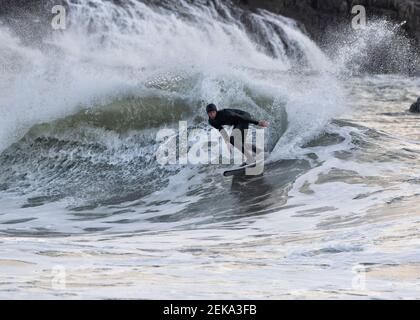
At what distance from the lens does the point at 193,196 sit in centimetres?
1134

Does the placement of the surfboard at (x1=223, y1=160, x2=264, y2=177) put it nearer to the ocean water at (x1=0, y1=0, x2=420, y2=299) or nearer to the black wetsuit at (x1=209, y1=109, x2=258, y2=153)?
the ocean water at (x1=0, y1=0, x2=420, y2=299)

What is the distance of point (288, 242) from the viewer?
25.7ft

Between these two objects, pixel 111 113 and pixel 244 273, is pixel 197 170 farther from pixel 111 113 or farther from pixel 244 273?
pixel 244 273

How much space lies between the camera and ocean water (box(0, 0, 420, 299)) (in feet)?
20.6

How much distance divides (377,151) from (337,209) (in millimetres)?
3623

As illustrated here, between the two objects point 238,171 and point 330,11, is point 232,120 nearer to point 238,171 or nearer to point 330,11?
point 238,171

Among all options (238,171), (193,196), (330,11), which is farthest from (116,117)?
(330,11)

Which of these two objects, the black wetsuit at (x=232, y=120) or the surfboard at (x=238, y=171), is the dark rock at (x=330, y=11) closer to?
the surfboard at (x=238, y=171)

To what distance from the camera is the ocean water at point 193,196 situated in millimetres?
6266

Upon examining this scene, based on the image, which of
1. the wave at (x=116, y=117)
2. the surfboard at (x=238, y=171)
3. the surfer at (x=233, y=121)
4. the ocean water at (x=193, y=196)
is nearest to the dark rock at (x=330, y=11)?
the ocean water at (x=193, y=196)

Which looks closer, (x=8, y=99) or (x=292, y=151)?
(x=292, y=151)

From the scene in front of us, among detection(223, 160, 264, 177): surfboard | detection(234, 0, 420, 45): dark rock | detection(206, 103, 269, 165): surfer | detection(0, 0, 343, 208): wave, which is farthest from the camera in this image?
detection(234, 0, 420, 45): dark rock

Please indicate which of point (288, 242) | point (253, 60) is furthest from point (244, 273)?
point (253, 60)

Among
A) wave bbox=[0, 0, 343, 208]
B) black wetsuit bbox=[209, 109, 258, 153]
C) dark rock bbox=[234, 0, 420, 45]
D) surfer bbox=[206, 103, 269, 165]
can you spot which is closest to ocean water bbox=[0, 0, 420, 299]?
wave bbox=[0, 0, 343, 208]
